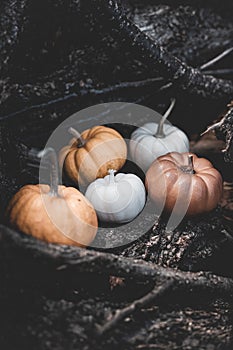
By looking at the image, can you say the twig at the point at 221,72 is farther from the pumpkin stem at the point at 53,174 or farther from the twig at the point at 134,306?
the twig at the point at 134,306

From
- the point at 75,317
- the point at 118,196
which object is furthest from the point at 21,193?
the point at 75,317

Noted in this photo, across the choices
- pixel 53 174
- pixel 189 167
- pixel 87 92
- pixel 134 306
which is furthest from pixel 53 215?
pixel 87 92

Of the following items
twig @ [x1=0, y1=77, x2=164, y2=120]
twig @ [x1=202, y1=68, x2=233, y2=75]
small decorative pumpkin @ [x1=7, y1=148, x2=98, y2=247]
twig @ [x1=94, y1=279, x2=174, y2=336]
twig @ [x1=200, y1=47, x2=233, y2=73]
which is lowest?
twig @ [x1=94, y1=279, x2=174, y2=336]

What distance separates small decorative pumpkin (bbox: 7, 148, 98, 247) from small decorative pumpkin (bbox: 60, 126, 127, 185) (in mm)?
438

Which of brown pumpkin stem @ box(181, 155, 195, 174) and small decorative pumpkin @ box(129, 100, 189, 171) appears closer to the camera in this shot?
brown pumpkin stem @ box(181, 155, 195, 174)

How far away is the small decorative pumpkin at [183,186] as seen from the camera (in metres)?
3.20

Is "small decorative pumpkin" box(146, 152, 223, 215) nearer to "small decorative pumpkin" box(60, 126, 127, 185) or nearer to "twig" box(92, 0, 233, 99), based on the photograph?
"small decorative pumpkin" box(60, 126, 127, 185)

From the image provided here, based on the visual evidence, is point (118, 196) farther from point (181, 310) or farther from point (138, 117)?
point (138, 117)

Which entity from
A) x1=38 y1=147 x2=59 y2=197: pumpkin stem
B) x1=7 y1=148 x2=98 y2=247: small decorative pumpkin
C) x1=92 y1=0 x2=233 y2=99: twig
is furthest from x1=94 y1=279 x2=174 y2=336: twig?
x1=92 y1=0 x2=233 y2=99: twig

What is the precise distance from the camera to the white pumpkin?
3.16m

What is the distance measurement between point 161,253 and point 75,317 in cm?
73

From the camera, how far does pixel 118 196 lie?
316 cm

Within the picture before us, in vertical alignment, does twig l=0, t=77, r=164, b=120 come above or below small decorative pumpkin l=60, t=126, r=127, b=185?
above

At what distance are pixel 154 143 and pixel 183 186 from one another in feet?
1.65
